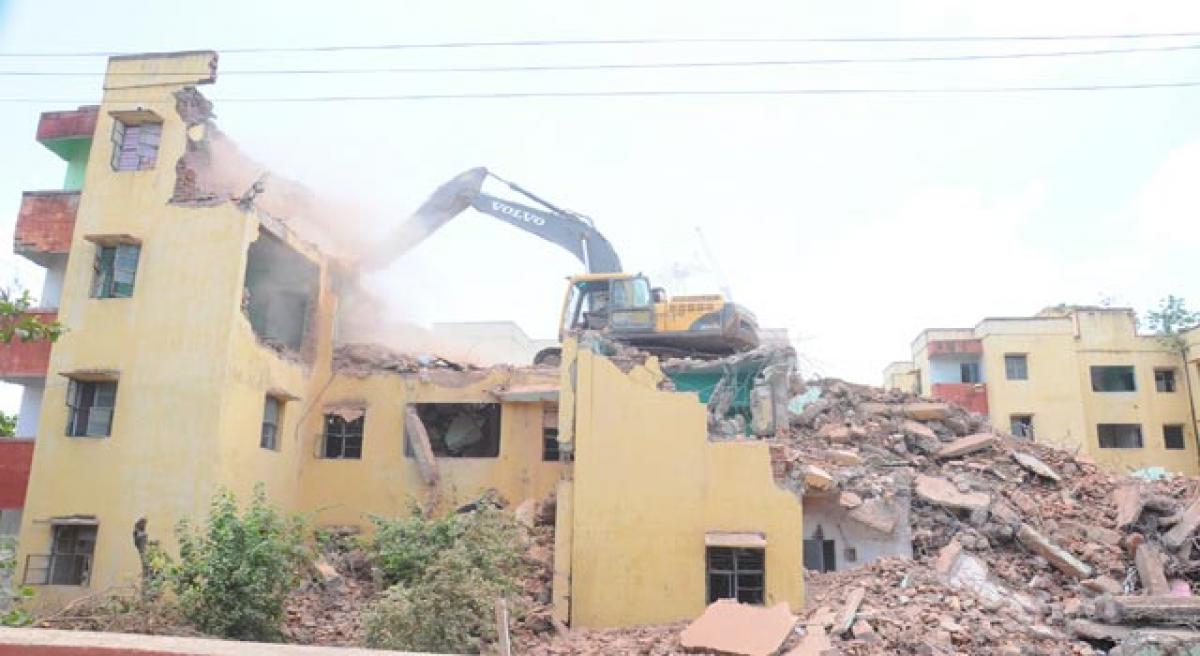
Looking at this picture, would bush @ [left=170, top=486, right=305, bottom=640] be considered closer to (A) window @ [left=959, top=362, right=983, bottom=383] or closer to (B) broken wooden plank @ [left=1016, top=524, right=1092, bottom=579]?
(B) broken wooden plank @ [left=1016, top=524, right=1092, bottom=579]

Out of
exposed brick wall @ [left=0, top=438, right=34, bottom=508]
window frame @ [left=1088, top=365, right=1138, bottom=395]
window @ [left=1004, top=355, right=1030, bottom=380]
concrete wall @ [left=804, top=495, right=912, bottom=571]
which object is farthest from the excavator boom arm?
window frame @ [left=1088, top=365, right=1138, bottom=395]

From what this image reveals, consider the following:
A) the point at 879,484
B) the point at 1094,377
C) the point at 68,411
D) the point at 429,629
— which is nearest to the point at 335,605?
the point at 429,629

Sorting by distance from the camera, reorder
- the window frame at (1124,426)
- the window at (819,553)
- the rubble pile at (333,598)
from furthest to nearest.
→ the window frame at (1124,426) < the window at (819,553) < the rubble pile at (333,598)

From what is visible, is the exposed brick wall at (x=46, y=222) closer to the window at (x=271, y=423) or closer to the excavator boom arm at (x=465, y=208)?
the window at (x=271, y=423)

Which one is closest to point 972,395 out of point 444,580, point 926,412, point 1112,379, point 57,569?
point 1112,379

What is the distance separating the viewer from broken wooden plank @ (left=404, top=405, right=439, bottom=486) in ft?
56.2

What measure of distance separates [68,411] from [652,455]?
10184 millimetres

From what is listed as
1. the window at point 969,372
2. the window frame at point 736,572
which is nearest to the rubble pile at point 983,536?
the window frame at point 736,572

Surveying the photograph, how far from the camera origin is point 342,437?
17984 millimetres

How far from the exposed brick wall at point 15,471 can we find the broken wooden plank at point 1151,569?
1802 centimetres

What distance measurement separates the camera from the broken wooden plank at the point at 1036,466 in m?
15.3

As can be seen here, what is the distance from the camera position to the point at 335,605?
45.4ft

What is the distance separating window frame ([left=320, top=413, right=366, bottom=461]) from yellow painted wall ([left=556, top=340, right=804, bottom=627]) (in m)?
6.07

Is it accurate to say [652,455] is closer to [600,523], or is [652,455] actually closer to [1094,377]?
[600,523]
